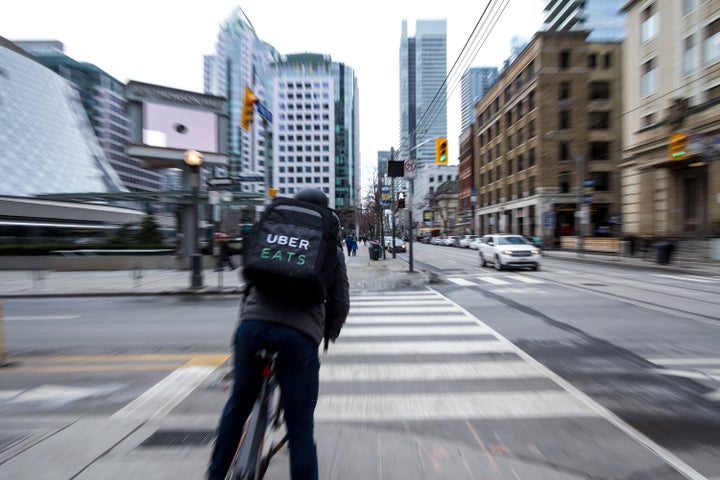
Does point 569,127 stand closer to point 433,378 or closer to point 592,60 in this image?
point 592,60

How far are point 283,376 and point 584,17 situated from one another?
71707mm

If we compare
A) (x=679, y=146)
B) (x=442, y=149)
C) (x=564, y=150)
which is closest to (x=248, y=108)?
(x=442, y=149)

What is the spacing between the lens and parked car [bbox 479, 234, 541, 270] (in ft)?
59.9

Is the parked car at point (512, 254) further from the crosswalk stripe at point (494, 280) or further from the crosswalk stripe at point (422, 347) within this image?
the crosswalk stripe at point (422, 347)

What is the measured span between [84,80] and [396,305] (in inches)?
4955

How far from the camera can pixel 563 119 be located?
45.9m

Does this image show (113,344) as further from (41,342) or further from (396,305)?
(396,305)

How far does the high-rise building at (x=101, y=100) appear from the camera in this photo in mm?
98688

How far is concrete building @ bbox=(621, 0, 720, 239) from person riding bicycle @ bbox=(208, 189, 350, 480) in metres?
24.7

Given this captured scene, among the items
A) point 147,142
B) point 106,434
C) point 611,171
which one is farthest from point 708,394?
point 611,171

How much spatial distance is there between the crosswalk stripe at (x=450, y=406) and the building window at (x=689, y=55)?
96.5 feet

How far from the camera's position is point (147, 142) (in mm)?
25844

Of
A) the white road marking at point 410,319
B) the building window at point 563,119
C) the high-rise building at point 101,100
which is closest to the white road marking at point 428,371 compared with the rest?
the white road marking at point 410,319

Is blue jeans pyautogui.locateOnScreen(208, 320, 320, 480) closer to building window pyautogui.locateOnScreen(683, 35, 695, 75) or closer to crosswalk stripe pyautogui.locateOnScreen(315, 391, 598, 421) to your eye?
crosswalk stripe pyautogui.locateOnScreen(315, 391, 598, 421)
